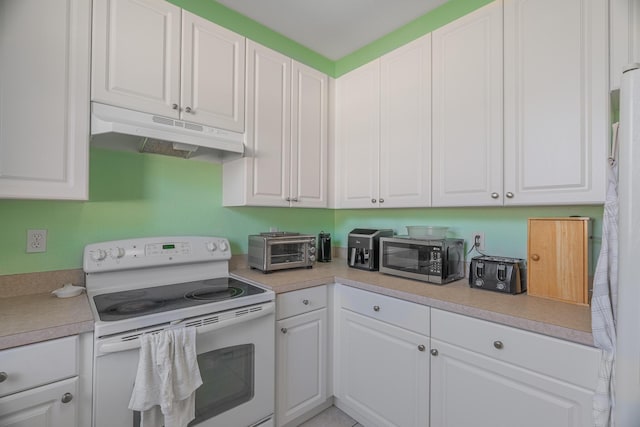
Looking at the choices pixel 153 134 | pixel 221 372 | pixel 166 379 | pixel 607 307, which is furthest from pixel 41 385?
pixel 607 307

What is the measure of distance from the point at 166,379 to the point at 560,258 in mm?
1810

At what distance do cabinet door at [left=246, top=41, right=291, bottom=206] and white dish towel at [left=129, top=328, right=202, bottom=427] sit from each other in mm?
958

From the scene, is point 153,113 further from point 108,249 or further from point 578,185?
point 578,185

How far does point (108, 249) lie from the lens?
156 cm

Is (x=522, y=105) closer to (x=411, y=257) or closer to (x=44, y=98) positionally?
(x=411, y=257)

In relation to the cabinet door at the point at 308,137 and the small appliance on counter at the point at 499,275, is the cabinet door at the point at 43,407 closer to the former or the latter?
the cabinet door at the point at 308,137

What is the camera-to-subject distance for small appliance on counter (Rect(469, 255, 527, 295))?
150cm

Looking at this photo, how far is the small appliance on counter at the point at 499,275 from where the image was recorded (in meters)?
1.50

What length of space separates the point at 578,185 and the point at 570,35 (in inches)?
26.6

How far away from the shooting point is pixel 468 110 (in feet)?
5.44

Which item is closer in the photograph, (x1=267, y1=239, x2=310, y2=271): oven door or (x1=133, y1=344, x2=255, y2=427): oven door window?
(x1=133, y1=344, x2=255, y2=427): oven door window

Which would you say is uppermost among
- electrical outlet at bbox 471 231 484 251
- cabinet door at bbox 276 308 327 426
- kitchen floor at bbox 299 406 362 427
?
electrical outlet at bbox 471 231 484 251

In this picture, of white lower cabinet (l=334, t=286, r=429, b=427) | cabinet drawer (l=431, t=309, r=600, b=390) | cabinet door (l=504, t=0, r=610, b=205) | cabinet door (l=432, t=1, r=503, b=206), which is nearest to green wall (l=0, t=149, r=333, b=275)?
white lower cabinet (l=334, t=286, r=429, b=427)

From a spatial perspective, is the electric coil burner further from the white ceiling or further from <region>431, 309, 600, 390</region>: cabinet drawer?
the white ceiling
